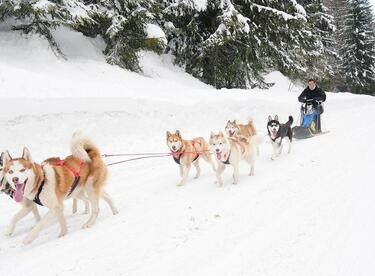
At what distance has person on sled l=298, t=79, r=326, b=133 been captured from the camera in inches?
443

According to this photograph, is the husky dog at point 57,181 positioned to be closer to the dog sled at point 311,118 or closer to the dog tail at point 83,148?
the dog tail at point 83,148

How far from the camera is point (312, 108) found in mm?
11320

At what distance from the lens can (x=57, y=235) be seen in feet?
15.9

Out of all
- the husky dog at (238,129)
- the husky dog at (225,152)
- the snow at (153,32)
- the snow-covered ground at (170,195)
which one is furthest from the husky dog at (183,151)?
the snow at (153,32)

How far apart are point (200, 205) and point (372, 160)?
12.8 ft

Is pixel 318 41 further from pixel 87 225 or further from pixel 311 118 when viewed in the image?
pixel 87 225

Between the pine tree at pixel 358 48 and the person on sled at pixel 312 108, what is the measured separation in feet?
95.8

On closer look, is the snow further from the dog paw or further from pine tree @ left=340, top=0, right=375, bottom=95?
pine tree @ left=340, top=0, right=375, bottom=95

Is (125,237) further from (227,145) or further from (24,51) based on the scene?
(24,51)

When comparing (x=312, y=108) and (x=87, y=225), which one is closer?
(x=87, y=225)

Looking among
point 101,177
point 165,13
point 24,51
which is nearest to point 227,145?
point 101,177

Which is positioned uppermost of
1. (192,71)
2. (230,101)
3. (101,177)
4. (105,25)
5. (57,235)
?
(105,25)

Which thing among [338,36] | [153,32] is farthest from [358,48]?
[153,32]

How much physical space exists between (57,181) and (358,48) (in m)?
38.7
